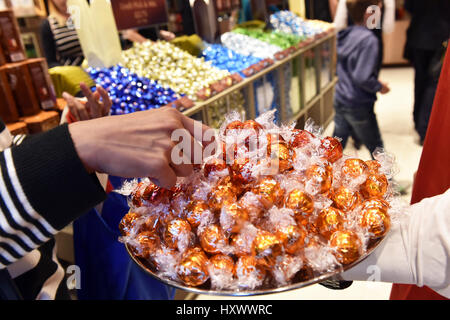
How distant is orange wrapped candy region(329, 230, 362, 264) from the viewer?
2.20 feet

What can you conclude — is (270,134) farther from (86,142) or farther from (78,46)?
(78,46)

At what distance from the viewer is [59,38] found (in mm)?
2549

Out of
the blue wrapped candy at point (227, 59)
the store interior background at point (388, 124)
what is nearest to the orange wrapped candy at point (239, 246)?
the store interior background at point (388, 124)

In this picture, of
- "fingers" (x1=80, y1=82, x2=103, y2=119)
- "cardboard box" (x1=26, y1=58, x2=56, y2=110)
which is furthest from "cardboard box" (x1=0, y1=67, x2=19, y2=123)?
"fingers" (x1=80, y1=82, x2=103, y2=119)

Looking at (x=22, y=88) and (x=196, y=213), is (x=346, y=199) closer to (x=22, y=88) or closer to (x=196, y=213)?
(x=196, y=213)

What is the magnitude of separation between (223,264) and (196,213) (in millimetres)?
135

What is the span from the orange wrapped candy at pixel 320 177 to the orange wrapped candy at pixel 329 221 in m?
0.06

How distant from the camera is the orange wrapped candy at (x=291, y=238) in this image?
67 cm

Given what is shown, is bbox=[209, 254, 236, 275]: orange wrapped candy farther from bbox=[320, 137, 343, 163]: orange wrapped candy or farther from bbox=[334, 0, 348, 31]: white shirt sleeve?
bbox=[334, 0, 348, 31]: white shirt sleeve

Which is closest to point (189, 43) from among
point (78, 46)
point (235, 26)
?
point (78, 46)

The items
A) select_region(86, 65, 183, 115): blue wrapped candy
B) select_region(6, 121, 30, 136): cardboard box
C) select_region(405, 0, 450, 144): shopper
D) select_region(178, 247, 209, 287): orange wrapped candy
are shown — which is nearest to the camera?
select_region(178, 247, 209, 287): orange wrapped candy

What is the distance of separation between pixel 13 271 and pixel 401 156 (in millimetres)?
3552

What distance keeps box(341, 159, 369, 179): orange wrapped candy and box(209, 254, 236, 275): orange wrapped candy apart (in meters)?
0.36

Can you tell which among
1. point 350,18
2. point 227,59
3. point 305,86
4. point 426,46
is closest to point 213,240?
point 227,59
